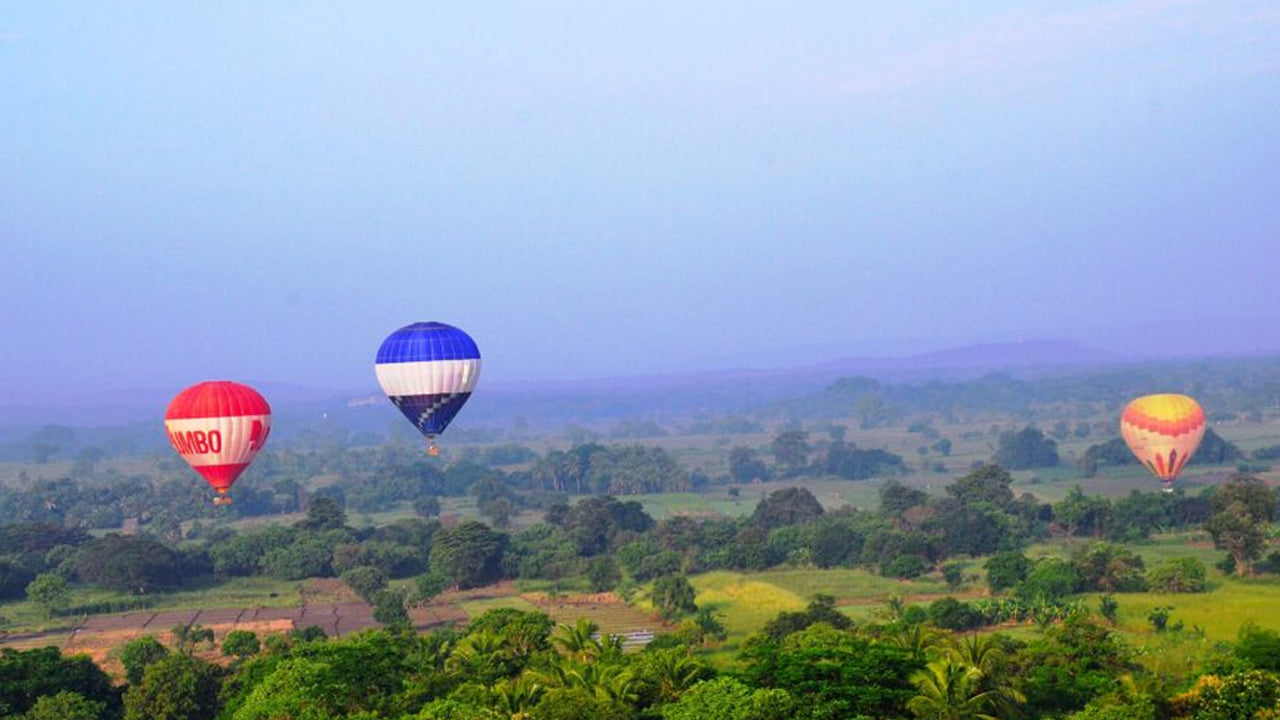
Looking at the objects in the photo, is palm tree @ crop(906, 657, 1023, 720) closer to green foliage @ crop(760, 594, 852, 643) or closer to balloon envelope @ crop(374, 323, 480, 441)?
green foliage @ crop(760, 594, 852, 643)

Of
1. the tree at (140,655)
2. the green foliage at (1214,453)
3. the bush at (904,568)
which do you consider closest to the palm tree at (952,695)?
the tree at (140,655)

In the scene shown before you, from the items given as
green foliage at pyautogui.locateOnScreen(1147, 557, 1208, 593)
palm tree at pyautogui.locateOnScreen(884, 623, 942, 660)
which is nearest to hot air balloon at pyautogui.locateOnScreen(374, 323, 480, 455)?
palm tree at pyautogui.locateOnScreen(884, 623, 942, 660)

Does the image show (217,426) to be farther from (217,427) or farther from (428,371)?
(428,371)

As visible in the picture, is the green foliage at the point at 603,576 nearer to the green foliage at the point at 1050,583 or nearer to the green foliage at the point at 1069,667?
the green foliage at the point at 1050,583

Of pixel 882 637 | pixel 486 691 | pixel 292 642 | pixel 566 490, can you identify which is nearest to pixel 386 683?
pixel 486 691

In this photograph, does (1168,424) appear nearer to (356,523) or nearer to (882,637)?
(882,637)

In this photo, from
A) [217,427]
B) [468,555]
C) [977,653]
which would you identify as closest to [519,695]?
[977,653]
